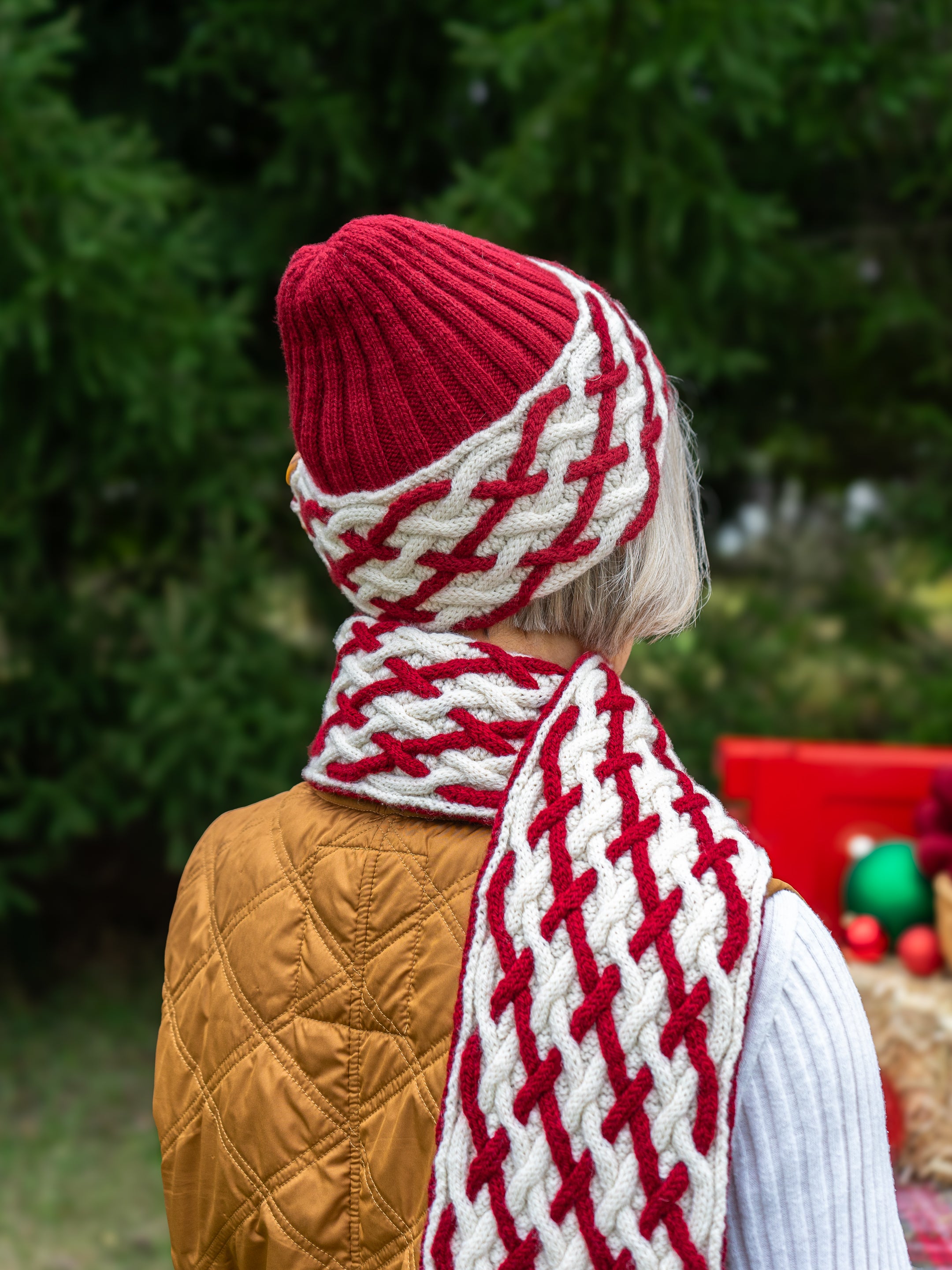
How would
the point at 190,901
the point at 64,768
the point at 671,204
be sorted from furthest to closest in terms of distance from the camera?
the point at 64,768, the point at 671,204, the point at 190,901

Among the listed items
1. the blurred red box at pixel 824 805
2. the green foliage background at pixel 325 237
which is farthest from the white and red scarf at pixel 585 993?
the green foliage background at pixel 325 237

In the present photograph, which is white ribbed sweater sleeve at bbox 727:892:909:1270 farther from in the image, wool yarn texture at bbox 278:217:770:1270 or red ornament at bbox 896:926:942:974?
red ornament at bbox 896:926:942:974

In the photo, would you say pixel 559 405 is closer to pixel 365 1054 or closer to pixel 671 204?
pixel 365 1054

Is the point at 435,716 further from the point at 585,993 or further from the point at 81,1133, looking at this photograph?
the point at 81,1133

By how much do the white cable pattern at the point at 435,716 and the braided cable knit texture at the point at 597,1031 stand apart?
0.05 meters

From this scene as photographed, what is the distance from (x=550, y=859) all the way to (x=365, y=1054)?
0.93 ft

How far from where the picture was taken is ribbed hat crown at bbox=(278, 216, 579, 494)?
1.00 metres

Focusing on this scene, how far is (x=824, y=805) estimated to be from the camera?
314 cm

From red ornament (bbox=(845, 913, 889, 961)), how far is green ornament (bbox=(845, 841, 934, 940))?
0.07 meters

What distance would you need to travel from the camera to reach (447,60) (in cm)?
453

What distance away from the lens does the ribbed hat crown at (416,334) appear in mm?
996

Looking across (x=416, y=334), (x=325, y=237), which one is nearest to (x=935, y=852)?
(x=416, y=334)

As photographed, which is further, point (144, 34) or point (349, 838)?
point (144, 34)

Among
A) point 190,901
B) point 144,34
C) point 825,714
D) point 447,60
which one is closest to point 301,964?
point 190,901
